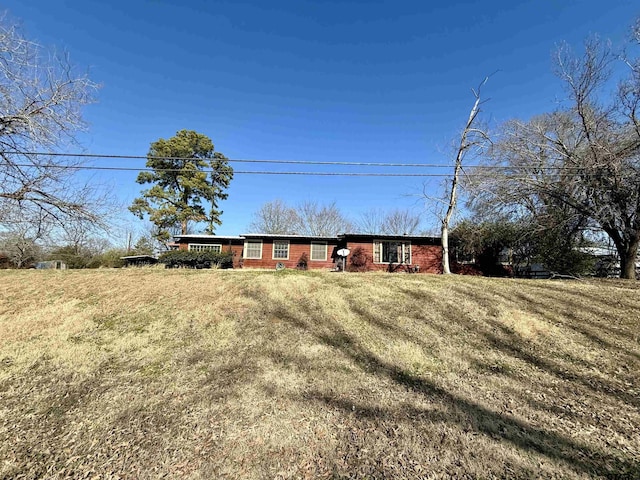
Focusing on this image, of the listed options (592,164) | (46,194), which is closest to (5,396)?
(46,194)

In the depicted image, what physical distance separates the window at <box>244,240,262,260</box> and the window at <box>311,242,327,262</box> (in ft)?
10.8

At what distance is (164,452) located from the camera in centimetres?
270

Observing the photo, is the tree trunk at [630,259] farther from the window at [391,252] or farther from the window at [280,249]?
the window at [280,249]

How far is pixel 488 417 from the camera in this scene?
3.16 meters

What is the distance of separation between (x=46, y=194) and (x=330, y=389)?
328 inches

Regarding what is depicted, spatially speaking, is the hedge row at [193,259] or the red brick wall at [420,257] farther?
the hedge row at [193,259]

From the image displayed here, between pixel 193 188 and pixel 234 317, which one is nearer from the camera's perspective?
pixel 234 317

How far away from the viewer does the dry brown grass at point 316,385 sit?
2.61 m

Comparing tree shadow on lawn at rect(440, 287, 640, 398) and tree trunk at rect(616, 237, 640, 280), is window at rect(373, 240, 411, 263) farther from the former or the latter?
tree shadow on lawn at rect(440, 287, 640, 398)

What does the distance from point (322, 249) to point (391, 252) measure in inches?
163

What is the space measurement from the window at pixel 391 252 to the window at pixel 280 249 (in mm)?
5335

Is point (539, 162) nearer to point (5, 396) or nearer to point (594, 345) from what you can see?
point (594, 345)

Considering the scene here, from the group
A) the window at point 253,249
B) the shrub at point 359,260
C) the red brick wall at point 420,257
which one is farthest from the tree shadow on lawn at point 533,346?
the window at point 253,249

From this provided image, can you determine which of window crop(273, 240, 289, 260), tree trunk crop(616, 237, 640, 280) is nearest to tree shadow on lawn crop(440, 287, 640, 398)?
tree trunk crop(616, 237, 640, 280)
